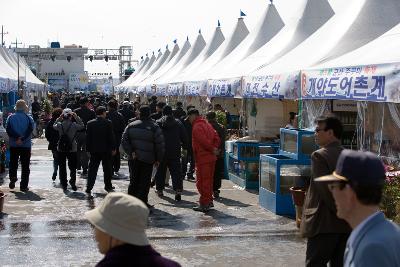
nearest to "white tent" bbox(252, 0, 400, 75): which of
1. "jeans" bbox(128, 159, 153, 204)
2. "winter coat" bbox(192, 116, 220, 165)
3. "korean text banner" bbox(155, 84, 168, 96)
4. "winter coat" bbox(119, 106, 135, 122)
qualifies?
"winter coat" bbox(192, 116, 220, 165)

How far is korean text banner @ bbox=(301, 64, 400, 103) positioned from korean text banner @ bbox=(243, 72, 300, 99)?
1.44ft

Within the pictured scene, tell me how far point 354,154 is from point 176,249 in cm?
582

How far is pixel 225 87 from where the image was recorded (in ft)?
55.5

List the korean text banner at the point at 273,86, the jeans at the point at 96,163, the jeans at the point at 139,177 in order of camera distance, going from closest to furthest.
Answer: the jeans at the point at 139,177 < the korean text banner at the point at 273,86 < the jeans at the point at 96,163

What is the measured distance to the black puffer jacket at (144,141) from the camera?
10.4m

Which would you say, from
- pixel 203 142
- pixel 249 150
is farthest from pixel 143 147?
pixel 249 150

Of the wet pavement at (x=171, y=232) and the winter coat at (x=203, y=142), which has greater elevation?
the winter coat at (x=203, y=142)

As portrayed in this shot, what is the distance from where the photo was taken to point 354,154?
2779mm

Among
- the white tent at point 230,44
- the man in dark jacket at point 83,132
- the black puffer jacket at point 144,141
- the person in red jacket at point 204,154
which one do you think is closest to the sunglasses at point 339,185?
the black puffer jacket at point 144,141

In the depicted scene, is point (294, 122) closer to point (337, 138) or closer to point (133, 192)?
point (133, 192)

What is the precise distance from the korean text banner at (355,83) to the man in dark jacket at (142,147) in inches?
102

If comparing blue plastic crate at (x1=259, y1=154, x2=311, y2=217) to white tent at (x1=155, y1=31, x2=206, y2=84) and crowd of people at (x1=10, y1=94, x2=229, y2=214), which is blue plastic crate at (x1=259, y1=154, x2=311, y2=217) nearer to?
crowd of people at (x1=10, y1=94, x2=229, y2=214)

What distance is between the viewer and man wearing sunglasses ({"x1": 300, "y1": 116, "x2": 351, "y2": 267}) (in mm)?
5160

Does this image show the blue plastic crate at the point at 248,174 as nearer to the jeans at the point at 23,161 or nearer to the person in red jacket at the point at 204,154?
the person in red jacket at the point at 204,154
